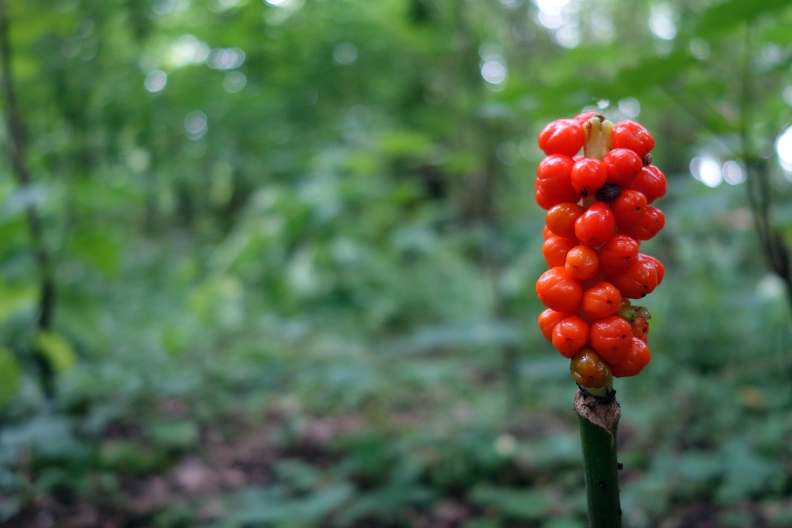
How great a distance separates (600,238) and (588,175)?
93 millimetres

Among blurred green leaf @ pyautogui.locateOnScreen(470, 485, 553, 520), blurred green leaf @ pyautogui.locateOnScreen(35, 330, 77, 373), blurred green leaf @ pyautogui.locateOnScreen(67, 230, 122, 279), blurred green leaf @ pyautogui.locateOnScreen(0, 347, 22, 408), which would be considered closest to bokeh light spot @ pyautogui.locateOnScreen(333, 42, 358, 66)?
blurred green leaf @ pyautogui.locateOnScreen(67, 230, 122, 279)

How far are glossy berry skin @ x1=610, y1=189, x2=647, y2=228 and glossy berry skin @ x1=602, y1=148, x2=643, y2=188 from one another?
0.02 metres

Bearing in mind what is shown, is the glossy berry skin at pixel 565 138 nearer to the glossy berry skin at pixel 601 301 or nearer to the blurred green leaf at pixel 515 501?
the glossy berry skin at pixel 601 301

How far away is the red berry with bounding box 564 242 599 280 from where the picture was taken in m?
0.81

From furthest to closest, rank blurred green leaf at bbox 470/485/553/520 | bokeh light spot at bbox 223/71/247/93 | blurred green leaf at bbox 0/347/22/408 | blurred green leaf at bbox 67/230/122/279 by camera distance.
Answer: bokeh light spot at bbox 223/71/247/93, blurred green leaf at bbox 67/230/122/279, blurred green leaf at bbox 470/485/553/520, blurred green leaf at bbox 0/347/22/408

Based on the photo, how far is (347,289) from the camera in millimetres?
3881

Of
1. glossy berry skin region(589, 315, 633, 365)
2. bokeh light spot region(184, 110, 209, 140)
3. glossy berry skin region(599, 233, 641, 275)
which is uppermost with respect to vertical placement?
bokeh light spot region(184, 110, 209, 140)

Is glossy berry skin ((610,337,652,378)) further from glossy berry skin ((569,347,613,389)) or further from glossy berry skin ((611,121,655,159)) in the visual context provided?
glossy berry skin ((611,121,655,159))

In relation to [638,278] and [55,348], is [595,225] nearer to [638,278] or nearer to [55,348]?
[638,278]

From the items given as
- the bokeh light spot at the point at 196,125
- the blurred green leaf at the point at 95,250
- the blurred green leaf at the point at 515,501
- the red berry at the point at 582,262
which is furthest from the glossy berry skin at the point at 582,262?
the bokeh light spot at the point at 196,125

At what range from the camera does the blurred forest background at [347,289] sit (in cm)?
→ 235

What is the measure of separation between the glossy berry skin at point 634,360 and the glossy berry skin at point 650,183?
23 centimetres

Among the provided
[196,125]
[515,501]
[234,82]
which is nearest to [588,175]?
[515,501]

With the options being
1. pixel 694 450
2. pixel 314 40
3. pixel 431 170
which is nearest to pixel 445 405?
pixel 694 450
